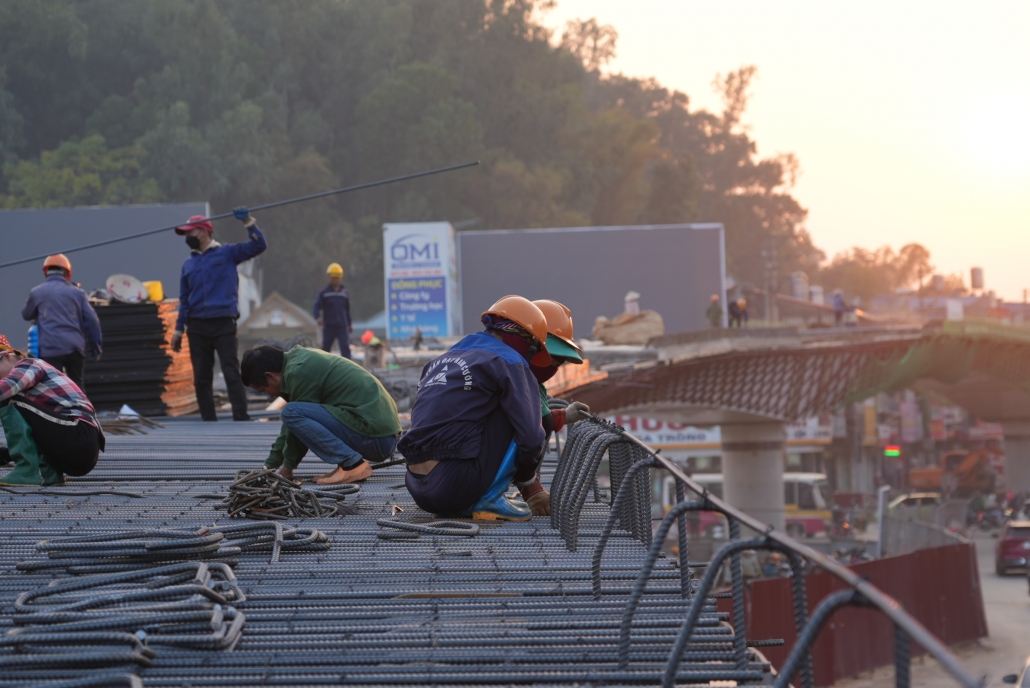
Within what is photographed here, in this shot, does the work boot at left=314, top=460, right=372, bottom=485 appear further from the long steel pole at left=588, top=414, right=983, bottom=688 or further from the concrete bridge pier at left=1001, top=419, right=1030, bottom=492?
the concrete bridge pier at left=1001, top=419, right=1030, bottom=492

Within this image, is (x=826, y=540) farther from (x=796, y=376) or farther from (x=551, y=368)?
(x=551, y=368)

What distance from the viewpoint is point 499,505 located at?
6402 millimetres

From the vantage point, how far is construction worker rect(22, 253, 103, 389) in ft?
37.0

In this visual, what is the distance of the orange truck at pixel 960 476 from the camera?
191ft

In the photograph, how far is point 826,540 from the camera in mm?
40156

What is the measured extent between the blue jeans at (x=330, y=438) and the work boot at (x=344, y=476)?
2.4 inches

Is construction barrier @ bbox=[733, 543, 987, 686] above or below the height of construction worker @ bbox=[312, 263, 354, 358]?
below

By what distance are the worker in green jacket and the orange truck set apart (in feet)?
176

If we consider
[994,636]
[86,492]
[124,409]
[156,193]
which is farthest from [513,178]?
[86,492]

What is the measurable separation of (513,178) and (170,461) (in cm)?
6836

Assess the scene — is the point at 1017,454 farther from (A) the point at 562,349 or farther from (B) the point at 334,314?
(A) the point at 562,349

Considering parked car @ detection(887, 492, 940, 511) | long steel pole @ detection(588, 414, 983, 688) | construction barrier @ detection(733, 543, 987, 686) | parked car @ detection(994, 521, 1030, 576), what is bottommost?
parked car @ detection(887, 492, 940, 511)

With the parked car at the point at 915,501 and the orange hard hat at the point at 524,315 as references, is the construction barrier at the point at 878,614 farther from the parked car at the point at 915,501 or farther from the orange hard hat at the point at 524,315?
the parked car at the point at 915,501

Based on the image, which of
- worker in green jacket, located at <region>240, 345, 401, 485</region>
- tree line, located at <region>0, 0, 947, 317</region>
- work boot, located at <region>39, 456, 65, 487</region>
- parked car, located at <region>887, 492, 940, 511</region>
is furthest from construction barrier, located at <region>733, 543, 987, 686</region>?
tree line, located at <region>0, 0, 947, 317</region>
